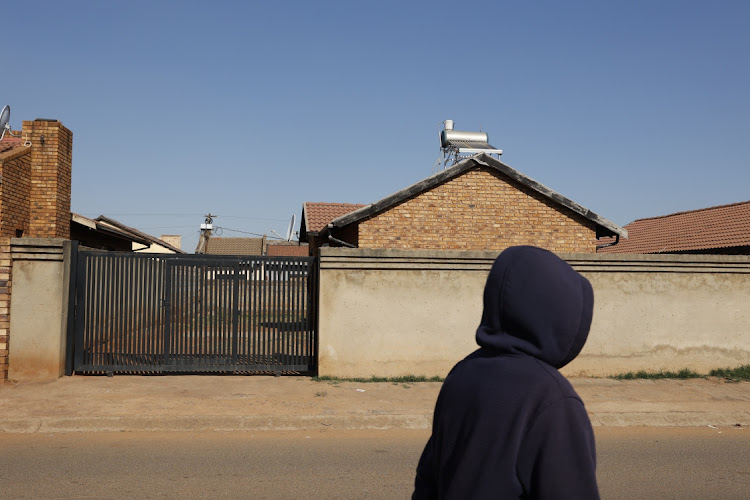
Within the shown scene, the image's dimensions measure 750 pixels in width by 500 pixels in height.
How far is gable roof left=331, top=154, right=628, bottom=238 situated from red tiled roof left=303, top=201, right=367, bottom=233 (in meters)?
6.52

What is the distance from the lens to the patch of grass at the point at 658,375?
10477 millimetres

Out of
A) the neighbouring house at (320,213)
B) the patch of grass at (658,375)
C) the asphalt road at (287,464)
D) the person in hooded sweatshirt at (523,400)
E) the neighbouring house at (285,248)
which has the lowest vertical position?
the asphalt road at (287,464)

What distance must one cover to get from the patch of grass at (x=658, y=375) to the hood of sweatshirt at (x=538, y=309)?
31.5 feet

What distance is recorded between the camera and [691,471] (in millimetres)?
6020

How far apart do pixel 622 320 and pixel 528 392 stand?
963cm

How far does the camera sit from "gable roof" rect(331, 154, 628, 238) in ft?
50.8

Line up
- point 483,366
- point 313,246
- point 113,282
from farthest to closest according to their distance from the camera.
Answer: point 313,246 → point 113,282 → point 483,366

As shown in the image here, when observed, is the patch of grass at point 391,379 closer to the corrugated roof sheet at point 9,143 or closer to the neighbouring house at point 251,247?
the corrugated roof sheet at point 9,143

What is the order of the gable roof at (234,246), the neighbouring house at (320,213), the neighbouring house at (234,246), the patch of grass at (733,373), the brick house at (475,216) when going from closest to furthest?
1. the patch of grass at (733,373)
2. the brick house at (475,216)
3. the neighbouring house at (320,213)
4. the neighbouring house at (234,246)
5. the gable roof at (234,246)

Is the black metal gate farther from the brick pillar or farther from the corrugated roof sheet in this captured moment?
the corrugated roof sheet

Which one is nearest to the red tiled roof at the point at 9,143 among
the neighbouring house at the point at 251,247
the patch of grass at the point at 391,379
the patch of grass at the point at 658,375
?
the patch of grass at the point at 391,379

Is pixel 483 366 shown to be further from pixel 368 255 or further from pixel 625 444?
pixel 368 255

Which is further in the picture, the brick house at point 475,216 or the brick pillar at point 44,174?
the brick house at point 475,216

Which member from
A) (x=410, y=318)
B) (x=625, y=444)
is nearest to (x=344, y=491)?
(x=625, y=444)
